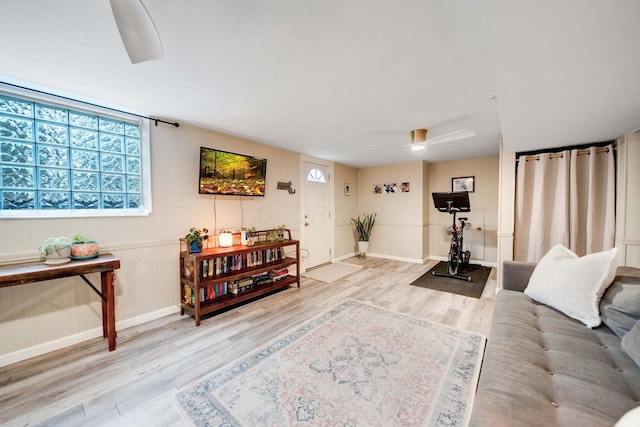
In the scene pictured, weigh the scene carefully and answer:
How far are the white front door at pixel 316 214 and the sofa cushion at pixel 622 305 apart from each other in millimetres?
3674

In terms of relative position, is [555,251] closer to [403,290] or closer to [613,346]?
[613,346]

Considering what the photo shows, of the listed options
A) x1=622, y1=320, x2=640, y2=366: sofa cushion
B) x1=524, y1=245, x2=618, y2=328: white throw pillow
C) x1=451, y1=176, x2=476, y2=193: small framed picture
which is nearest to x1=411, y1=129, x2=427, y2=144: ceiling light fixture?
x1=524, y1=245, x2=618, y2=328: white throw pillow

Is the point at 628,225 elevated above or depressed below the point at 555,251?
above

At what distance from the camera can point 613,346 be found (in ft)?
4.16

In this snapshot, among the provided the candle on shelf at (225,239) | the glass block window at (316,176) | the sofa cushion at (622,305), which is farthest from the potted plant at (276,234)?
the sofa cushion at (622,305)

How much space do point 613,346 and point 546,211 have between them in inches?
95.2

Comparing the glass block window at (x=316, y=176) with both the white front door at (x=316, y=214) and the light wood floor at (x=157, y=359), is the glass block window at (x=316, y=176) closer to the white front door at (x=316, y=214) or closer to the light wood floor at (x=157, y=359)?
the white front door at (x=316, y=214)

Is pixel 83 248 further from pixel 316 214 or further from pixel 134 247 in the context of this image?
pixel 316 214

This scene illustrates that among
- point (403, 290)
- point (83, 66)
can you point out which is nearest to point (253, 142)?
point (83, 66)

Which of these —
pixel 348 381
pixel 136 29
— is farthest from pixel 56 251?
pixel 348 381

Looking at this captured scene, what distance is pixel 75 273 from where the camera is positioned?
73.9 inches

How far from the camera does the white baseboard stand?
1919mm

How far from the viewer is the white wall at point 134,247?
1.95 m

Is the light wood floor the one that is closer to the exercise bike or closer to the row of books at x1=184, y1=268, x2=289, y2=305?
the row of books at x1=184, y1=268, x2=289, y2=305
